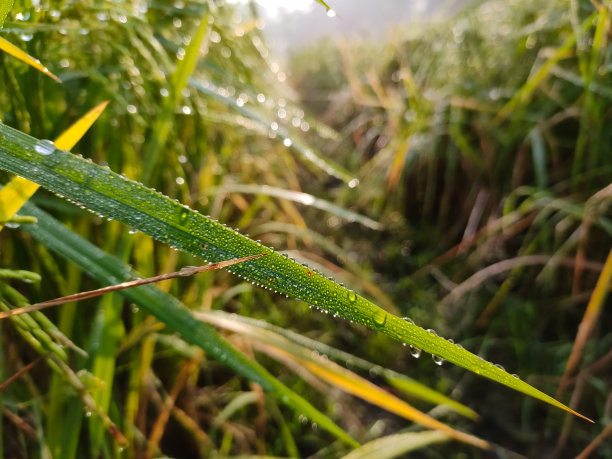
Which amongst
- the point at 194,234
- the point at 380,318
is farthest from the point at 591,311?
the point at 194,234

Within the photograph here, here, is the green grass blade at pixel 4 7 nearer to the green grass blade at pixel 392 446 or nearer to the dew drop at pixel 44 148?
the dew drop at pixel 44 148

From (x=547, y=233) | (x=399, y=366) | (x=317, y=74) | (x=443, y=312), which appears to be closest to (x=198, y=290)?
(x=399, y=366)

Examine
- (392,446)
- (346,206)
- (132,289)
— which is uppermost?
(346,206)

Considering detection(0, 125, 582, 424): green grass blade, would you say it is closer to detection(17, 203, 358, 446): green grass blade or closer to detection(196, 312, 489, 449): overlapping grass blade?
detection(17, 203, 358, 446): green grass blade

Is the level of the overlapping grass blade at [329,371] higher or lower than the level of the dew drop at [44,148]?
lower

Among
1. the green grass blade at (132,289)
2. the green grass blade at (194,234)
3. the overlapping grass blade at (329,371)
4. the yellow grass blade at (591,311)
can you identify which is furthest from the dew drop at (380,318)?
the yellow grass blade at (591,311)

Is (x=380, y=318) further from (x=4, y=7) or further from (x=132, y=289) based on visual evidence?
(x=4, y=7)
